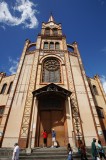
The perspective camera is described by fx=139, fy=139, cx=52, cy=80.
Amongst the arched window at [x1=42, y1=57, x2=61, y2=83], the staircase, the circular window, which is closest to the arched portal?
the staircase

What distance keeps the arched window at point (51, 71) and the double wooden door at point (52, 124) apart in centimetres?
437

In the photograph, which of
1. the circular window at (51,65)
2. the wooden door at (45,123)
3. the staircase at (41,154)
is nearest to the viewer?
the staircase at (41,154)

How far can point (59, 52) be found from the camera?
20750mm

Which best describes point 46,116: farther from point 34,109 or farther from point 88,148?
point 88,148

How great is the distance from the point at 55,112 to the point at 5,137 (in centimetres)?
514

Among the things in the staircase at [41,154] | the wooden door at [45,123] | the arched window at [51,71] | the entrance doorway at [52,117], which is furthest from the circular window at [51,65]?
the staircase at [41,154]

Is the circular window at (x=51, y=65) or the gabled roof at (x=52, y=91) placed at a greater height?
the circular window at (x=51, y=65)

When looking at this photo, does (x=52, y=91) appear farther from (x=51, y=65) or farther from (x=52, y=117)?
(x=51, y=65)

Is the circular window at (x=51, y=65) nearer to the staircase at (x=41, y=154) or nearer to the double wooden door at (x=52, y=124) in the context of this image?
the double wooden door at (x=52, y=124)

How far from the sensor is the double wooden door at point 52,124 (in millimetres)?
12830

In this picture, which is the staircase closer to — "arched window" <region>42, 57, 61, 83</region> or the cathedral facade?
the cathedral facade

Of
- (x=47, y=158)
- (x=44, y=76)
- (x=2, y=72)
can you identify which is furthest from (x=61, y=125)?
(x=2, y=72)

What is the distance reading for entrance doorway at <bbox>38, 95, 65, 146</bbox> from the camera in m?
13.0

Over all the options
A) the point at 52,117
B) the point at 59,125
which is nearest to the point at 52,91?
the point at 52,117
